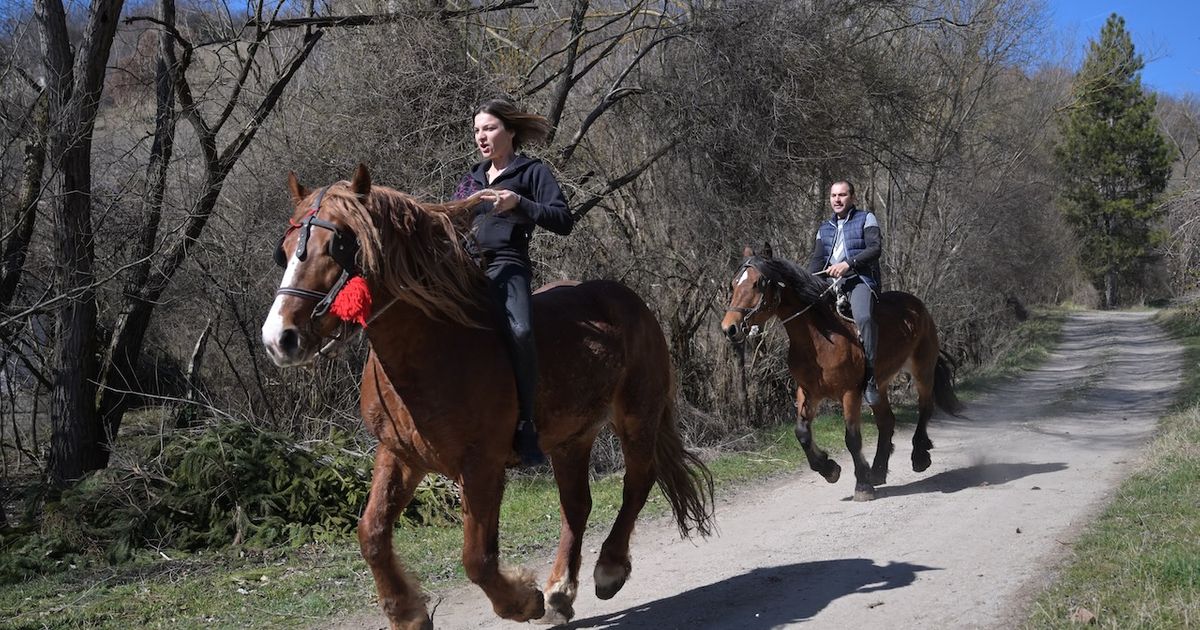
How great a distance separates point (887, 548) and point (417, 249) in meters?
3.99

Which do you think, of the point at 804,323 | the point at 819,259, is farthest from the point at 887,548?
the point at 819,259

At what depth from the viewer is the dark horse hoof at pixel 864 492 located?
8.20 m

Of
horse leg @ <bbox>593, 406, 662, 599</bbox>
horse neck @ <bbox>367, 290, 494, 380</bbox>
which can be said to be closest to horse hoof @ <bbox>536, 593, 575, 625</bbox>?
horse leg @ <bbox>593, 406, 662, 599</bbox>

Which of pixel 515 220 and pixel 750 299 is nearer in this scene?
pixel 515 220

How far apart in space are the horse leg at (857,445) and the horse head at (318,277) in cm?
561

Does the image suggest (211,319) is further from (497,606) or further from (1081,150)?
(1081,150)

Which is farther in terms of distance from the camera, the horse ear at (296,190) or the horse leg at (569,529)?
the horse leg at (569,529)

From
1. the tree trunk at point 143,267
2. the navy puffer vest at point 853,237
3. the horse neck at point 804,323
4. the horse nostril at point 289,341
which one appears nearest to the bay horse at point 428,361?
the horse nostril at point 289,341

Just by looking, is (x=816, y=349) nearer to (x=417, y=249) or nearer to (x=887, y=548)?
(x=887, y=548)

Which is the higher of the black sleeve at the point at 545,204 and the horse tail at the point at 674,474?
the black sleeve at the point at 545,204

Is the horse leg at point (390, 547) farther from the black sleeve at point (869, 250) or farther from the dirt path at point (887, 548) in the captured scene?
the black sleeve at point (869, 250)

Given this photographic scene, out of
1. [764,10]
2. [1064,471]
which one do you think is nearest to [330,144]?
[764,10]

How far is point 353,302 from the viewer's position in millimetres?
3795

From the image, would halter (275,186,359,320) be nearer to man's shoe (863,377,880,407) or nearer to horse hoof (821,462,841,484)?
horse hoof (821,462,841,484)
